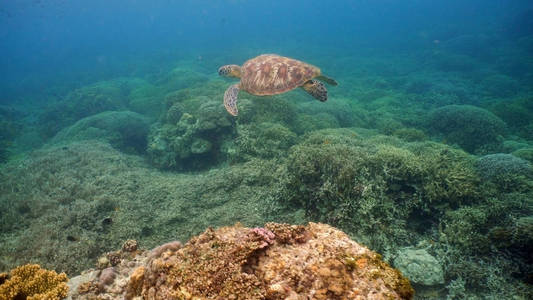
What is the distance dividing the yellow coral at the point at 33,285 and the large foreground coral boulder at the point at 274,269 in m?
0.96

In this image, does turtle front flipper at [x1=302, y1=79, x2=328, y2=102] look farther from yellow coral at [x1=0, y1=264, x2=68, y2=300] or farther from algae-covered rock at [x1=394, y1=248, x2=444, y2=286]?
yellow coral at [x1=0, y1=264, x2=68, y2=300]

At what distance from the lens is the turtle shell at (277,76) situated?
6691mm

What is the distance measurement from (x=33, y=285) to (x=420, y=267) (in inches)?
193

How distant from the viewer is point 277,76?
678 centimetres

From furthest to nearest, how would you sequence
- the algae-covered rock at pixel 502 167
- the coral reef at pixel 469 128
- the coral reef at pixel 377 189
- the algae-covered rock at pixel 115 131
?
the algae-covered rock at pixel 115 131 < the coral reef at pixel 469 128 < the algae-covered rock at pixel 502 167 < the coral reef at pixel 377 189

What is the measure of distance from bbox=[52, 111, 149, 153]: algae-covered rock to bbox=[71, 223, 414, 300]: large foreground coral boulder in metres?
11.1

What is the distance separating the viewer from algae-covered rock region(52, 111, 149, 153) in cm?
1181

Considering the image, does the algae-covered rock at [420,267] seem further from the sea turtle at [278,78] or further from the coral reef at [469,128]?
the coral reef at [469,128]

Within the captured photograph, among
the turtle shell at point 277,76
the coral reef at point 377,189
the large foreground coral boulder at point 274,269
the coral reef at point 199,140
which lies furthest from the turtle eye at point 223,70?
the large foreground coral boulder at point 274,269

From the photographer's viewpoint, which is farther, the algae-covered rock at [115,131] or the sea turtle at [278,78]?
the algae-covered rock at [115,131]

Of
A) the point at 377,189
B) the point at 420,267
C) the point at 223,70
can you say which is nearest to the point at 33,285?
the point at 420,267

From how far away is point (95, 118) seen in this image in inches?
517

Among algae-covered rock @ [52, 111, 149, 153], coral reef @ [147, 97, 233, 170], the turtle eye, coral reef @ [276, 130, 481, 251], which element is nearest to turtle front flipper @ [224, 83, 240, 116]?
the turtle eye

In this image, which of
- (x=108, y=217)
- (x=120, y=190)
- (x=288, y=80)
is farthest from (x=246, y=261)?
(x=120, y=190)
